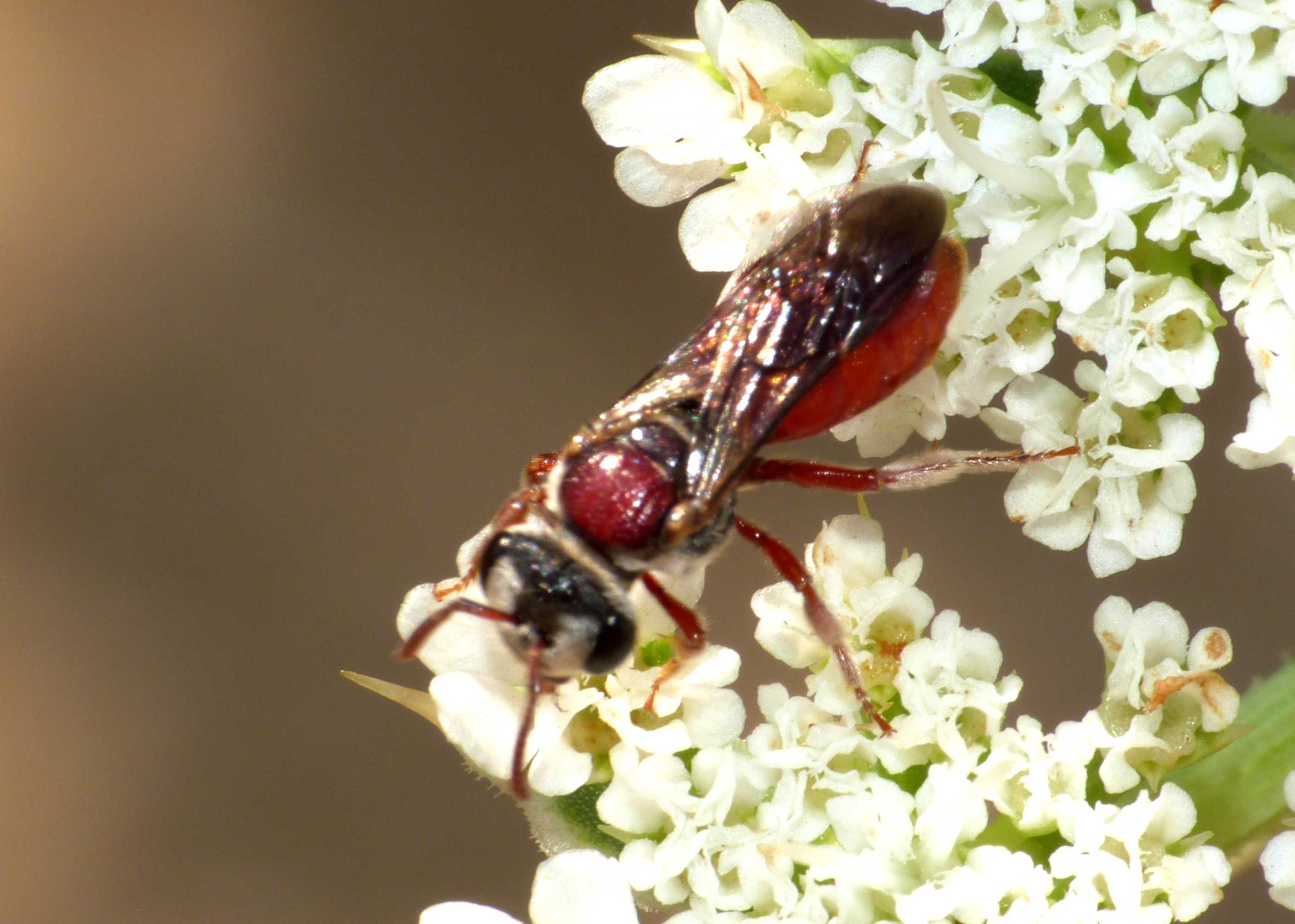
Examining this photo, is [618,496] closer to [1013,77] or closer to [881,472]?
[881,472]

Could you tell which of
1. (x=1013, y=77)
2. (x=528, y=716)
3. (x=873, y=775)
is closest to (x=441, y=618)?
(x=528, y=716)

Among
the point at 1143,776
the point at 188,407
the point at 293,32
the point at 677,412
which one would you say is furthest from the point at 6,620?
the point at 1143,776

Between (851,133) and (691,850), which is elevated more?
(851,133)

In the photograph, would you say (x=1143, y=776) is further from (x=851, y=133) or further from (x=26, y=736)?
(x=26, y=736)

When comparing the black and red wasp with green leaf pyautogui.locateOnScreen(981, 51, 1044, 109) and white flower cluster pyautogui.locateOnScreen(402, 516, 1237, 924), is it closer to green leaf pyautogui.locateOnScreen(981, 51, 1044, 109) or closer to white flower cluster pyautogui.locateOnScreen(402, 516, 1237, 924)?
white flower cluster pyautogui.locateOnScreen(402, 516, 1237, 924)

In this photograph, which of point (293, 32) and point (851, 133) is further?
point (293, 32)

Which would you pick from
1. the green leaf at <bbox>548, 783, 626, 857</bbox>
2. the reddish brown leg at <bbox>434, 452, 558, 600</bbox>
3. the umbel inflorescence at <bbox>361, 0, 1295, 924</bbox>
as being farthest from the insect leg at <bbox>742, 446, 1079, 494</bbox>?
the green leaf at <bbox>548, 783, 626, 857</bbox>

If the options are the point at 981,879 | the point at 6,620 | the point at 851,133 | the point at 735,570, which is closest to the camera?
the point at 981,879

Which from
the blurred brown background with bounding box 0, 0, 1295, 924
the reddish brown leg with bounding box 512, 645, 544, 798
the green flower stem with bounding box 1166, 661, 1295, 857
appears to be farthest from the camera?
the blurred brown background with bounding box 0, 0, 1295, 924
